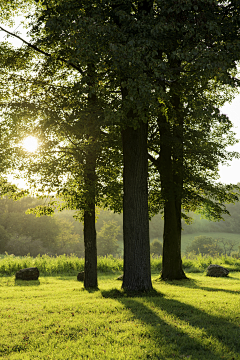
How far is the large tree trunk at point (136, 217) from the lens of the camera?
30.6ft

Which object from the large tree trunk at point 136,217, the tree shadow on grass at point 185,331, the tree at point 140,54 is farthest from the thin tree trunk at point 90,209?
the tree shadow on grass at point 185,331

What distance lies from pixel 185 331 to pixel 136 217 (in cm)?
437

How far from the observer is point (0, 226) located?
48.6 metres

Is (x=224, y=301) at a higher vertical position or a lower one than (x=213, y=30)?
lower

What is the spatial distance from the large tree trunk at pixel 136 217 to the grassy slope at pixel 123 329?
128cm

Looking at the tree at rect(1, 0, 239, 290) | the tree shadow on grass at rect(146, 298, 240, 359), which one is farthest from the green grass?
the tree shadow on grass at rect(146, 298, 240, 359)

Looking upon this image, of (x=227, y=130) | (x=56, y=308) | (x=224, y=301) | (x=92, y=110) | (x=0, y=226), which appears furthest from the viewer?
(x=0, y=226)

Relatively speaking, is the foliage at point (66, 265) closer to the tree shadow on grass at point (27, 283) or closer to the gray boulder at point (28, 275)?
the gray boulder at point (28, 275)

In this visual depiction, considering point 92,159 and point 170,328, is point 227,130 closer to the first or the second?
point 92,159

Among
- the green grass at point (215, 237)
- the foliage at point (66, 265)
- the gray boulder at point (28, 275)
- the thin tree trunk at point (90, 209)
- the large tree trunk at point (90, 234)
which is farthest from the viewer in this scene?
the green grass at point (215, 237)

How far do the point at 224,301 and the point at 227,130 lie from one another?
37.2 ft

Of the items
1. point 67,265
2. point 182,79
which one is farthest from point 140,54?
point 67,265

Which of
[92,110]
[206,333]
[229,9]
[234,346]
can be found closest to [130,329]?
[206,333]

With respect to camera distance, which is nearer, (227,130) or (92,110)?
(92,110)
